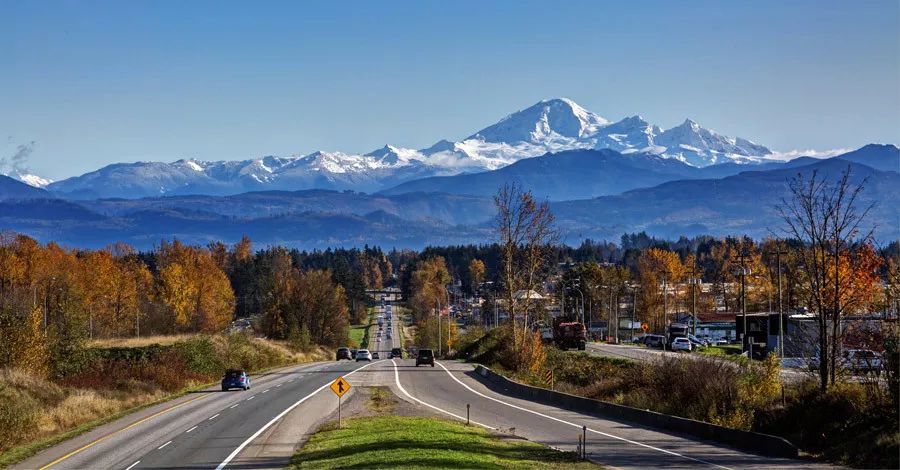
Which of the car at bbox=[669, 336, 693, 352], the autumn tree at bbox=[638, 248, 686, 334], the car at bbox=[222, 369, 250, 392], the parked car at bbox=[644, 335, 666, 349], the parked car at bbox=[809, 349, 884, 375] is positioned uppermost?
the autumn tree at bbox=[638, 248, 686, 334]

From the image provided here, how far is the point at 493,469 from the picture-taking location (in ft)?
83.5

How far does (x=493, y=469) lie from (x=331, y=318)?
11584cm

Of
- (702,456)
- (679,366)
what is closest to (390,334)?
(679,366)

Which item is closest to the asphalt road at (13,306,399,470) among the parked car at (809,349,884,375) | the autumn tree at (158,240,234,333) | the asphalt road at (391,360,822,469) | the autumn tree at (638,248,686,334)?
the asphalt road at (391,360,822,469)

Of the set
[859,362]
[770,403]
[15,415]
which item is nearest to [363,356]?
[15,415]

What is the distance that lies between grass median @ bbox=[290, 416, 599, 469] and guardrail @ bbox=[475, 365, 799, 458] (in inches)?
223

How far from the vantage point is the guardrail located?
28500 millimetres

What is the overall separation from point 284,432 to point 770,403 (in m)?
18.6

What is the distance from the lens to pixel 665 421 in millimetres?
36094

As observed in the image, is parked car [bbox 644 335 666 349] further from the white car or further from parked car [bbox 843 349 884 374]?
parked car [bbox 843 349 884 374]

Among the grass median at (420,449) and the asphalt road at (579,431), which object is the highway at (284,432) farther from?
the grass median at (420,449)

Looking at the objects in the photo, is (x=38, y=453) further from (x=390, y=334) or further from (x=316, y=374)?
(x=390, y=334)

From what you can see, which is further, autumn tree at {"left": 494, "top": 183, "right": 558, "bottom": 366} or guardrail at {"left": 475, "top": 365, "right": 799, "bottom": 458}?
autumn tree at {"left": 494, "top": 183, "right": 558, "bottom": 366}

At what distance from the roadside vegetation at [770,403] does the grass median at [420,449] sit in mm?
7450
